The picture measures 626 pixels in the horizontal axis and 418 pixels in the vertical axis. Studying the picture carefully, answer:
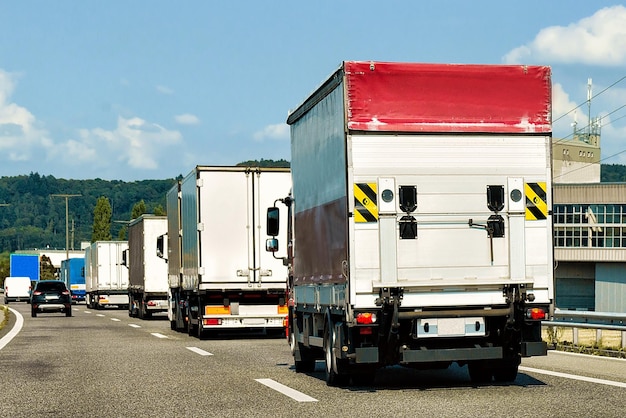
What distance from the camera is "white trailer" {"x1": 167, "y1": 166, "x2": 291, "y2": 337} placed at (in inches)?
1000

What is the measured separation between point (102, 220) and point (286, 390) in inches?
5887

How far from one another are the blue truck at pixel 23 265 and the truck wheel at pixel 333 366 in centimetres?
9042

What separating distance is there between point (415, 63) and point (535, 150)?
62.2 inches

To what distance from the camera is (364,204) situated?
39.3 feet

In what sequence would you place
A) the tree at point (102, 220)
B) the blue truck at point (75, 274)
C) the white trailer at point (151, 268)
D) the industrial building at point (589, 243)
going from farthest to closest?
1. the tree at point (102, 220)
2. the industrial building at point (589, 243)
3. the blue truck at point (75, 274)
4. the white trailer at point (151, 268)

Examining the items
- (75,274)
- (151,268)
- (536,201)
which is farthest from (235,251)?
(75,274)

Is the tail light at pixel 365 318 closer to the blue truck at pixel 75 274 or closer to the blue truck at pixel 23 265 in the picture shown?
the blue truck at pixel 75 274

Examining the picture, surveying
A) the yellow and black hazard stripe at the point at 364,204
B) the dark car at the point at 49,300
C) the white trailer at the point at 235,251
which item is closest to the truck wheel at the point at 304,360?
the yellow and black hazard stripe at the point at 364,204

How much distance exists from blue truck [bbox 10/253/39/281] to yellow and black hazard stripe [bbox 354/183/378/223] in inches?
3606

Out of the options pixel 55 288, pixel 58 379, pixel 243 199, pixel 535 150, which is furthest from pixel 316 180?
pixel 55 288

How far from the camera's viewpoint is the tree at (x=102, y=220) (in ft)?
521

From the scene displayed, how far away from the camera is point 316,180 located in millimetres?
13648

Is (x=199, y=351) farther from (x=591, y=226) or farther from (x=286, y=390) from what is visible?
(x=591, y=226)

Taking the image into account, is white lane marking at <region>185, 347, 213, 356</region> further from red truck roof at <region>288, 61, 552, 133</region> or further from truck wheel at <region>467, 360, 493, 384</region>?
red truck roof at <region>288, 61, 552, 133</region>
